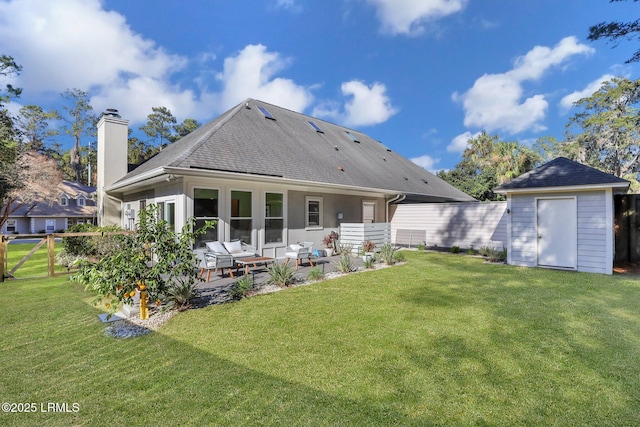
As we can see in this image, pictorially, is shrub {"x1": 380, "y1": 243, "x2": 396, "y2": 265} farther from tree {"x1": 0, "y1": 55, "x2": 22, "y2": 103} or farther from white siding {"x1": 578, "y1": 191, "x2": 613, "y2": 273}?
tree {"x1": 0, "y1": 55, "x2": 22, "y2": 103}

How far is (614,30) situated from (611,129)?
67.2 feet

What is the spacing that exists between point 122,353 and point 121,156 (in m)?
11.7

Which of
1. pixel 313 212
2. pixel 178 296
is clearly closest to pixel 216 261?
pixel 178 296

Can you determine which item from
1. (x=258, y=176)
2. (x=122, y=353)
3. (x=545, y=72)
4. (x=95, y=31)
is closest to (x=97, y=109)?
(x=95, y=31)

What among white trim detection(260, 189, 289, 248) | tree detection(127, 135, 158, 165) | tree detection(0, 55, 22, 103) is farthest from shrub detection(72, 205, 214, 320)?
tree detection(127, 135, 158, 165)

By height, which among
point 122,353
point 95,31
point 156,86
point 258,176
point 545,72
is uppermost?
point 545,72

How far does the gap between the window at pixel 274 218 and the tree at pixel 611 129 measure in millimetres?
26326

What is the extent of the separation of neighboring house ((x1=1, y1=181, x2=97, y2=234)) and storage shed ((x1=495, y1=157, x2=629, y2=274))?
32.7 m

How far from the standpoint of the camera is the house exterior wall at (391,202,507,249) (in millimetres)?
12047

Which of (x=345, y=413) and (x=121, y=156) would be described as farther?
(x=121, y=156)

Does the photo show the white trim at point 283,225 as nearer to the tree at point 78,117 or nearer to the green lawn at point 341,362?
the green lawn at point 341,362

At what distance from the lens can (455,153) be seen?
35.0 metres

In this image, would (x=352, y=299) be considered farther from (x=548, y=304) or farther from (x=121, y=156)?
(x=121, y=156)

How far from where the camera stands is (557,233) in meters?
8.72
